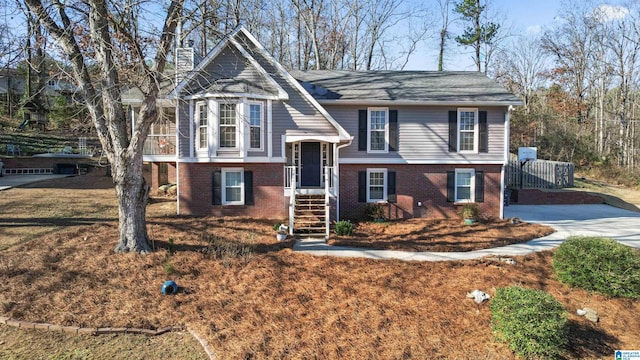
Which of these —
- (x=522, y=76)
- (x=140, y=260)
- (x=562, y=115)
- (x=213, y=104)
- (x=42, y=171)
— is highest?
(x=522, y=76)

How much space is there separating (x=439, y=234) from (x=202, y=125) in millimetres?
9997

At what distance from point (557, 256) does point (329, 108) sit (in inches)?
388

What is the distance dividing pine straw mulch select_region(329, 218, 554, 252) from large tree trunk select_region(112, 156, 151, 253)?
5.73m

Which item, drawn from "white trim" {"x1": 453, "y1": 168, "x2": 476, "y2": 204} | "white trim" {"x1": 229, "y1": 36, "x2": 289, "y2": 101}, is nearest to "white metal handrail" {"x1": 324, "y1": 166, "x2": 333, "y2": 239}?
"white trim" {"x1": 229, "y1": 36, "x2": 289, "y2": 101}

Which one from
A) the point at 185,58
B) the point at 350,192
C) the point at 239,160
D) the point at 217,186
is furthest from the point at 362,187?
the point at 185,58

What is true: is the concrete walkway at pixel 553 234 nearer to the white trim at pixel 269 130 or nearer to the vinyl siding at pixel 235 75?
the white trim at pixel 269 130

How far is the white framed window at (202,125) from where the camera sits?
14297 millimetres

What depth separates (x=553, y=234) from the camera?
13.4 m

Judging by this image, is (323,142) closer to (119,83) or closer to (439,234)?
(439,234)

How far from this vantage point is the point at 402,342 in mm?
6414

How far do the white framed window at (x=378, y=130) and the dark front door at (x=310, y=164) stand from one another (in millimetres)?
2305

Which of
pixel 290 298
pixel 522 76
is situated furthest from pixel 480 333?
pixel 522 76

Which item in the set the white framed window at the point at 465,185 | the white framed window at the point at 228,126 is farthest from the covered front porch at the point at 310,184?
the white framed window at the point at 465,185

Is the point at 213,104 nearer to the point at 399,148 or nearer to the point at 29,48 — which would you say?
the point at 29,48
